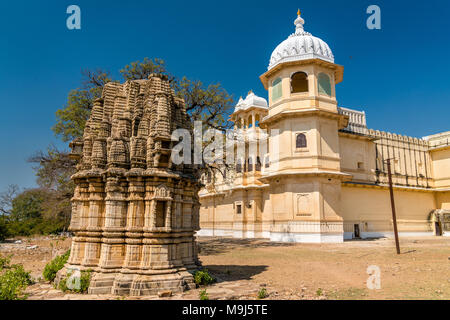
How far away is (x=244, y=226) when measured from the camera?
3200cm

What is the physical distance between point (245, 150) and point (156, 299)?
2852cm

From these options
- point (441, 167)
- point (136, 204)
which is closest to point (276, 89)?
point (136, 204)

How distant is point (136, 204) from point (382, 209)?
28.7 meters

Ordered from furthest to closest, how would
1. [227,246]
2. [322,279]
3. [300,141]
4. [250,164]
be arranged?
[250,164], [300,141], [227,246], [322,279]

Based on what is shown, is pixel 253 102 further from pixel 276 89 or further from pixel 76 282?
pixel 76 282

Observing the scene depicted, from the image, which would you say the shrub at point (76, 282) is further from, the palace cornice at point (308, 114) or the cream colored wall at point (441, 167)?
the cream colored wall at point (441, 167)

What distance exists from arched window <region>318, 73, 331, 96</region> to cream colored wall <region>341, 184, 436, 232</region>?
28.3 ft

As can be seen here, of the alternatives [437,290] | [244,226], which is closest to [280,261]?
[437,290]

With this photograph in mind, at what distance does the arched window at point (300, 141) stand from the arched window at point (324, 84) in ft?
13.9

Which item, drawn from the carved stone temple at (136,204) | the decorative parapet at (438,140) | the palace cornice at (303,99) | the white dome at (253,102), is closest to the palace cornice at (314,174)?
the palace cornice at (303,99)

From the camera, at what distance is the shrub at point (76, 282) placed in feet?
26.3

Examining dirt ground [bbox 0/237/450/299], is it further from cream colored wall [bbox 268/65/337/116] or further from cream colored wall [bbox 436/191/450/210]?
cream colored wall [bbox 436/191/450/210]

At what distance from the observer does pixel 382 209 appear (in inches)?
1208
